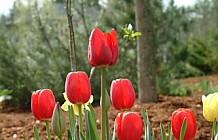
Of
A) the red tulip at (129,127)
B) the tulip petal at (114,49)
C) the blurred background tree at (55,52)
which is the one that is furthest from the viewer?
the blurred background tree at (55,52)

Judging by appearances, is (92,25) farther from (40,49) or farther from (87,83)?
(87,83)

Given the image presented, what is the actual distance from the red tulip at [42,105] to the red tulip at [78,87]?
13 centimetres

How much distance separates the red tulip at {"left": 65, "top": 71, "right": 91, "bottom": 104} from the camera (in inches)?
66.9

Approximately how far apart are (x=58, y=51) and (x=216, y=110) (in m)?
5.81

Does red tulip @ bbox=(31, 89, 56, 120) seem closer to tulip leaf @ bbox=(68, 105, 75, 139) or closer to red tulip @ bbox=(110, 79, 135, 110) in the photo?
tulip leaf @ bbox=(68, 105, 75, 139)

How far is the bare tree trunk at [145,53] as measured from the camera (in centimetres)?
522

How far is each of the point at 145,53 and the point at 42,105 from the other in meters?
3.57

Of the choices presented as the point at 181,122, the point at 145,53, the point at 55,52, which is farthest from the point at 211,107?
the point at 55,52

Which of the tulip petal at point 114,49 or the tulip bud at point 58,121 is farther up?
the tulip petal at point 114,49

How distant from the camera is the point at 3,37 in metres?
7.83

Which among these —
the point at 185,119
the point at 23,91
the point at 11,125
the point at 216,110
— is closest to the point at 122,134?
the point at 185,119

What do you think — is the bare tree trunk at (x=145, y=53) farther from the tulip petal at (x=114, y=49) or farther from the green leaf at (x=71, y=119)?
the tulip petal at (x=114, y=49)

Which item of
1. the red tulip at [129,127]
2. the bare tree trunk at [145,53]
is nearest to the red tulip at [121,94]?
the red tulip at [129,127]

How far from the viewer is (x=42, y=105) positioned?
1790mm
